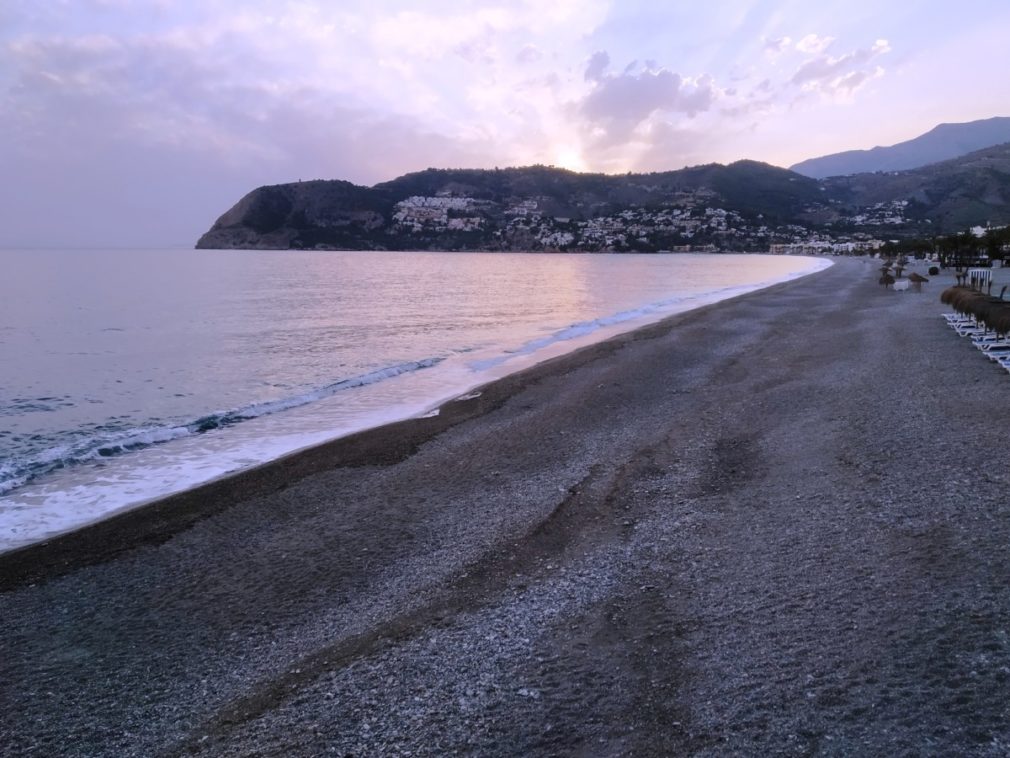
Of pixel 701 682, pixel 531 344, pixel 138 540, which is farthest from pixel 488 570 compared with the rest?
pixel 531 344

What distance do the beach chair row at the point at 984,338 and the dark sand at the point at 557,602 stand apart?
12.5 feet

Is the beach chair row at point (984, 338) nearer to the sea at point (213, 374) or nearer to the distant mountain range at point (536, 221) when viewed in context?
the sea at point (213, 374)

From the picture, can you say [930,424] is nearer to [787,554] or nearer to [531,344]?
[787,554]

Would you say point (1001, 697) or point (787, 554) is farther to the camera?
point (787, 554)

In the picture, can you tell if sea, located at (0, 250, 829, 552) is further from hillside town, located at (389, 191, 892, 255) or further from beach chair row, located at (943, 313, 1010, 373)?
hillside town, located at (389, 191, 892, 255)

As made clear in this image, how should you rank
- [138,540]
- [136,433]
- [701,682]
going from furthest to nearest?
[136,433] → [138,540] → [701,682]

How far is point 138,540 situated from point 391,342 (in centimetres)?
1686

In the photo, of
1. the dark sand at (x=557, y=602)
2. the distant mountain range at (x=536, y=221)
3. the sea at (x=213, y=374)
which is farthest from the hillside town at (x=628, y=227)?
the dark sand at (x=557, y=602)

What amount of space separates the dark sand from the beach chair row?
3.82 meters

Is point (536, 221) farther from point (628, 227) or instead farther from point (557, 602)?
point (557, 602)

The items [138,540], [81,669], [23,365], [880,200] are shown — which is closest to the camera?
[81,669]

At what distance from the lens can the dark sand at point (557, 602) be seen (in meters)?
3.84

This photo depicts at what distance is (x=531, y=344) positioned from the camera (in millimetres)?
22828

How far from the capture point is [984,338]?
15.0m
